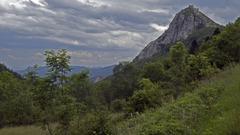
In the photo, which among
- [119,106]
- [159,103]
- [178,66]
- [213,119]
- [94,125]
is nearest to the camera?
[213,119]

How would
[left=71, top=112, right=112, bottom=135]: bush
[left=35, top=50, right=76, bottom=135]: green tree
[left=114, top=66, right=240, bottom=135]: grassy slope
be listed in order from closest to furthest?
1. [left=114, top=66, right=240, bottom=135]: grassy slope
2. [left=71, top=112, right=112, bottom=135]: bush
3. [left=35, top=50, right=76, bottom=135]: green tree

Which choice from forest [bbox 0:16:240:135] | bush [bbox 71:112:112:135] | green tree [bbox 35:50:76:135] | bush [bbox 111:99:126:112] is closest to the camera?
forest [bbox 0:16:240:135]

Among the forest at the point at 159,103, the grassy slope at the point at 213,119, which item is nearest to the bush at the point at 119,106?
the forest at the point at 159,103

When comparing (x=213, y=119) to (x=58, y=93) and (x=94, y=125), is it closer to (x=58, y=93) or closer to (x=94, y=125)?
(x=94, y=125)

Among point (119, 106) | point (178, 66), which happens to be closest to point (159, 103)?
point (178, 66)

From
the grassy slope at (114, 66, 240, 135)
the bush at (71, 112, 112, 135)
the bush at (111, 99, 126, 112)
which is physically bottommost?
the bush at (111, 99, 126, 112)

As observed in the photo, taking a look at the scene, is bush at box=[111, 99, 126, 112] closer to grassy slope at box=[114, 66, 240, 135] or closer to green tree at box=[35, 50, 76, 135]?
green tree at box=[35, 50, 76, 135]

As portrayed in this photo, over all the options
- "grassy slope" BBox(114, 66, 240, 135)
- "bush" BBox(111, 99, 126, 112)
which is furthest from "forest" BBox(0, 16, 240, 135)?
"bush" BBox(111, 99, 126, 112)

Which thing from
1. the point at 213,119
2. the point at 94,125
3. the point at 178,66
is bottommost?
the point at 94,125

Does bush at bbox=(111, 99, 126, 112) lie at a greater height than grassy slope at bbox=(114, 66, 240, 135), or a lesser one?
lesser

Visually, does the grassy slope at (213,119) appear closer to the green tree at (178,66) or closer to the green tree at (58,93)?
the green tree at (58,93)

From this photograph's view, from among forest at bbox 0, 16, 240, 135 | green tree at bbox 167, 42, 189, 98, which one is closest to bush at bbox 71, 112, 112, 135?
forest at bbox 0, 16, 240, 135

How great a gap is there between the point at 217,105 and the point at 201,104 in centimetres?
77

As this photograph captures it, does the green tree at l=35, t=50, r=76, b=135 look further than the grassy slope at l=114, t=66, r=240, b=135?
Yes
